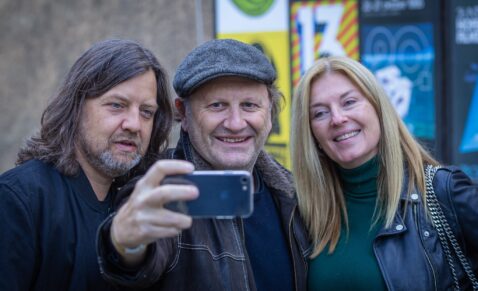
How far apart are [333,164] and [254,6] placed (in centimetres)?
296

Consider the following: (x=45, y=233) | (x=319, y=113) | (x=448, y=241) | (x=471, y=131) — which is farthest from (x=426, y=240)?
(x=471, y=131)

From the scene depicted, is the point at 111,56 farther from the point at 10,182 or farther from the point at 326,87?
the point at 326,87

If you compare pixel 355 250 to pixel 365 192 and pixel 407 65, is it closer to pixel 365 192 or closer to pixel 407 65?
pixel 365 192

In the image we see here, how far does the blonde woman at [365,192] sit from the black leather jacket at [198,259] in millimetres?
133

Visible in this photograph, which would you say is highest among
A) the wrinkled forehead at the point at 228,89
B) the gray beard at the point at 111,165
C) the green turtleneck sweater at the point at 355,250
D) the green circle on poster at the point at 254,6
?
the green circle on poster at the point at 254,6

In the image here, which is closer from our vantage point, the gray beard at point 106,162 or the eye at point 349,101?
the gray beard at point 106,162

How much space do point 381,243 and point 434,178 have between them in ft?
1.22

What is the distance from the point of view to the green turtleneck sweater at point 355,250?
2764mm

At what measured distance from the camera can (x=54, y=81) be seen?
6273 millimetres

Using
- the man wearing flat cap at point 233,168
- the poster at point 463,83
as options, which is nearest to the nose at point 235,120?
A: the man wearing flat cap at point 233,168

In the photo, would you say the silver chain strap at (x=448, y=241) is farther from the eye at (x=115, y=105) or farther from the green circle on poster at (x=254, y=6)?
the green circle on poster at (x=254, y=6)

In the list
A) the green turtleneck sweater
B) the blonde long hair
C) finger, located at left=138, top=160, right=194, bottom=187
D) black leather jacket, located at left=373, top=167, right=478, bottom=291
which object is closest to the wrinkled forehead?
the blonde long hair

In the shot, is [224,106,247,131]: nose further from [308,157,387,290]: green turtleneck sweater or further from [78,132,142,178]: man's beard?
[308,157,387,290]: green turtleneck sweater

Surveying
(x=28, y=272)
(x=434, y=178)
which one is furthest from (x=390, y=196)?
(x=28, y=272)
